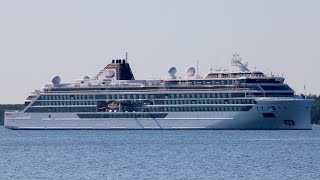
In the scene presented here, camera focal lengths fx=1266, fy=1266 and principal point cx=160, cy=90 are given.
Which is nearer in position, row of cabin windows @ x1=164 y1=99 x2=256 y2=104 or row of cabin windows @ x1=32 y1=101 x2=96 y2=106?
row of cabin windows @ x1=164 y1=99 x2=256 y2=104

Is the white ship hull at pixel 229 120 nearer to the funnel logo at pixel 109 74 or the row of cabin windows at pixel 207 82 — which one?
the row of cabin windows at pixel 207 82

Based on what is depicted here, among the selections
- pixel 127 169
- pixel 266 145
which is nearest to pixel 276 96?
pixel 266 145

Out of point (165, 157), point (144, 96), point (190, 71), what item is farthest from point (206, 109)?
point (165, 157)

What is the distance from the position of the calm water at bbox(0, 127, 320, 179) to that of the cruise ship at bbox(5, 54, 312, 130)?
5404 millimetres

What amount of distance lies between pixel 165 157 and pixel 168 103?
196ft

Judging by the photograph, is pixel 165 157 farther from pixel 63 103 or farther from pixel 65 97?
pixel 65 97

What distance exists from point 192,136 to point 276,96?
600 inches

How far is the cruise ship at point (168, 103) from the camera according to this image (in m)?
151

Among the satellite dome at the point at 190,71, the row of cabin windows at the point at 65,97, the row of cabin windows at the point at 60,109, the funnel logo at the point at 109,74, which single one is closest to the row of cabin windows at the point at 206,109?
the satellite dome at the point at 190,71

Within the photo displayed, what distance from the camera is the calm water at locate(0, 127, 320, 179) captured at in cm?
8162

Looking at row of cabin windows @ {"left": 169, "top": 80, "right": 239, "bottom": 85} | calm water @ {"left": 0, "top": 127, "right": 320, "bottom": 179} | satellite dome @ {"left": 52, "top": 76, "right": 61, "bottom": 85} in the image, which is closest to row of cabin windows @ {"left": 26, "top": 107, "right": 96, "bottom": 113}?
satellite dome @ {"left": 52, "top": 76, "right": 61, "bottom": 85}

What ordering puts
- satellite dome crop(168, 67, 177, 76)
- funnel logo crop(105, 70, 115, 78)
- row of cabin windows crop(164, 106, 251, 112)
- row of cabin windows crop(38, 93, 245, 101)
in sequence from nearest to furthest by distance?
row of cabin windows crop(164, 106, 251, 112), row of cabin windows crop(38, 93, 245, 101), satellite dome crop(168, 67, 177, 76), funnel logo crop(105, 70, 115, 78)

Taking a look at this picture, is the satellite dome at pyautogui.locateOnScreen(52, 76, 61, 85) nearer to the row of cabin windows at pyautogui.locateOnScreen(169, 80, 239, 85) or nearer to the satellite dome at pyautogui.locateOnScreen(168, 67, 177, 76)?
the satellite dome at pyautogui.locateOnScreen(168, 67, 177, 76)

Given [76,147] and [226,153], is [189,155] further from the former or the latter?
[76,147]
